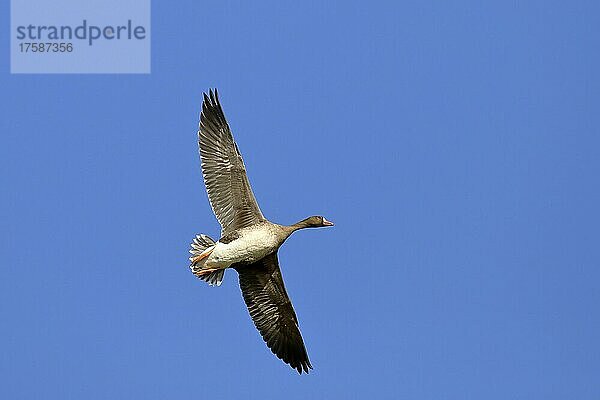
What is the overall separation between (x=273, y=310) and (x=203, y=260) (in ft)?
7.05

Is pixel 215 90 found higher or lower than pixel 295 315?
higher

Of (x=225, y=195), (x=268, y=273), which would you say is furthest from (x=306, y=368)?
(x=225, y=195)

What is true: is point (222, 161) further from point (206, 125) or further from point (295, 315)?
point (295, 315)

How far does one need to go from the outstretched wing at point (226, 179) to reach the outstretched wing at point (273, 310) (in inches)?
39.6

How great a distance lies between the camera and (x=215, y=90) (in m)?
23.2

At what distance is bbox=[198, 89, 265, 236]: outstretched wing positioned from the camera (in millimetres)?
22266

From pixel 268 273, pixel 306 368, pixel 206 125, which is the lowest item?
pixel 306 368

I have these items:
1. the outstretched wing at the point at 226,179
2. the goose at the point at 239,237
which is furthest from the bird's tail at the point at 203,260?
the outstretched wing at the point at 226,179

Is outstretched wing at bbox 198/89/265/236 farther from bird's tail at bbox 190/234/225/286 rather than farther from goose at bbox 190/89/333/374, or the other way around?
bird's tail at bbox 190/234/225/286

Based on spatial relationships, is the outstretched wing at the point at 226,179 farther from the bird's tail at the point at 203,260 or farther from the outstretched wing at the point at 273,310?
the outstretched wing at the point at 273,310

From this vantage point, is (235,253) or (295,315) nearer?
(235,253)

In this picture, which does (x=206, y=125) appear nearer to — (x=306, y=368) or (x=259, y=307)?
(x=259, y=307)

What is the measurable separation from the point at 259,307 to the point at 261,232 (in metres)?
2.11

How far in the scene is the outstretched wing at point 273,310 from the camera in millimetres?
23016
